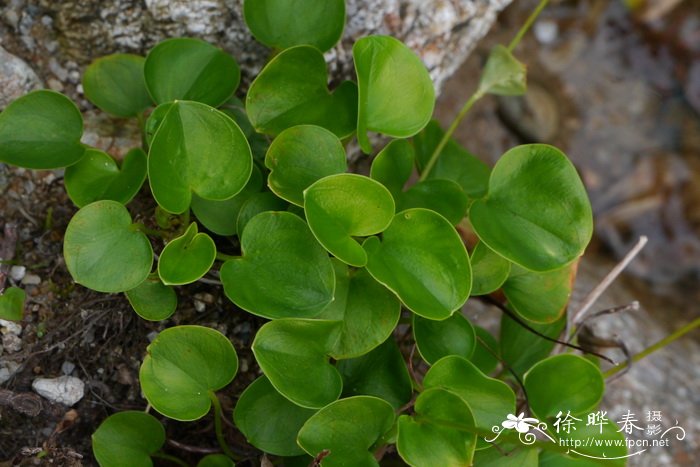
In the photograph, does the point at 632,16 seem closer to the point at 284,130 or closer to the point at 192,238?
the point at 284,130

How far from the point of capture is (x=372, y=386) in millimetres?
1037

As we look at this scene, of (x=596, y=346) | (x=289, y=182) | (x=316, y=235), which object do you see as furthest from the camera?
(x=596, y=346)

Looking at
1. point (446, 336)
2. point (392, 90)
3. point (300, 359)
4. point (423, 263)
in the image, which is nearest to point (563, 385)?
point (446, 336)

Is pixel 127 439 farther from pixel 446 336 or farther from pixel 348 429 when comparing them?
pixel 446 336

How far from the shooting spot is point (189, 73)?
1088mm

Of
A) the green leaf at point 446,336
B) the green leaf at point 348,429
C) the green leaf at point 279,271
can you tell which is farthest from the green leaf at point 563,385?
the green leaf at point 279,271

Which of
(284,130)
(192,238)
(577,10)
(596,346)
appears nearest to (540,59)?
(577,10)

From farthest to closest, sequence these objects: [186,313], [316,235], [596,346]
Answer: [596,346]
[186,313]
[316,235]

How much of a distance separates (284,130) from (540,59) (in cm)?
148

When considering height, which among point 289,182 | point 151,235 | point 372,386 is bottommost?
point 372,386

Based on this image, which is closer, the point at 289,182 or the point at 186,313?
the point at 289,182

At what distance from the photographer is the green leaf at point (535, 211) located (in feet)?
3.30

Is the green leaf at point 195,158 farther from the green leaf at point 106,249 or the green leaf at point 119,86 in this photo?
the green leaf at point 119,86

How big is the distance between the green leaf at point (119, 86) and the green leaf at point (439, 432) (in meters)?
0.66
